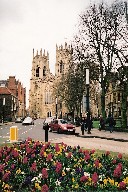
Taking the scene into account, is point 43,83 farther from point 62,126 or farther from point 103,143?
point 103,143

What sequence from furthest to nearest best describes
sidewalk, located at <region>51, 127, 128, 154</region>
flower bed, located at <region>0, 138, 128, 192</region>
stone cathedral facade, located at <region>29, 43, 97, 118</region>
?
stone cathedral facade, located at <region>29, 43, 97, 118</region>
sidewalk, located at <region>51, 127, 128, 154</region>
flower bed, located at <region>0, 138, 128, 192</region>

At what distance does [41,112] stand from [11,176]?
12847 centimetres

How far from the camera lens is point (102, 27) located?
1462 inches

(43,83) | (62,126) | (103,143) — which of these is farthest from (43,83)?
(103,143)

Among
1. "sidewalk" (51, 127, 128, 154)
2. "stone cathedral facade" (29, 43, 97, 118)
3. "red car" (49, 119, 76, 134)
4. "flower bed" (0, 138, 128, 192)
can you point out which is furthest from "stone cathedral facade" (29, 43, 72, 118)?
"flower bed" (0, 138, 128, 192)

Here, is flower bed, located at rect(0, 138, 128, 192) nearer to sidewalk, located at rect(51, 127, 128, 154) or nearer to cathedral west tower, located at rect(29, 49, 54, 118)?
sidewalk, located at rect(51, 127, 128, 154)

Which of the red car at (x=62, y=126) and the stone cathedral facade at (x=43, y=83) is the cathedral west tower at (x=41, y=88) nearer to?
the stone cathedral facade at (x=43, y=83)

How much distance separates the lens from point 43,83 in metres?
141

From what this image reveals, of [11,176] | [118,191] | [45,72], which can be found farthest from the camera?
[45,72]

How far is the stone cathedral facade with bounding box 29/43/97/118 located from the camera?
136 metres

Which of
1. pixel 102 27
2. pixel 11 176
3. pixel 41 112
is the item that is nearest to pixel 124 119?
pixel 102 27

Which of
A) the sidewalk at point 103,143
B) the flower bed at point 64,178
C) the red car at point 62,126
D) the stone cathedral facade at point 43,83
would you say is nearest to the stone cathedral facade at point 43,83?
the stone cathedral facade at point 43,83

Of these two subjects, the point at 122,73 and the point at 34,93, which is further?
the point at 34,93

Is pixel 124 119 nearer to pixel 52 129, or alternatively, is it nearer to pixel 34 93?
pixel 52 129
